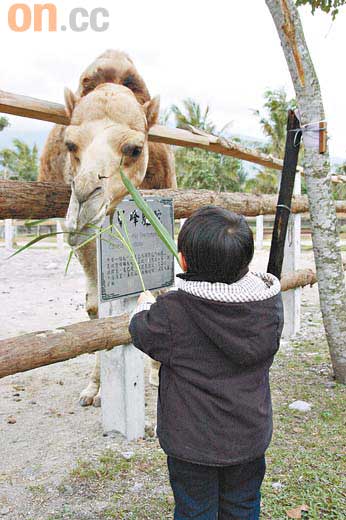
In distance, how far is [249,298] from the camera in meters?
1.67

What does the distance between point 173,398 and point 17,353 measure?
1037mm

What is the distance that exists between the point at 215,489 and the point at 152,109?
2.24 m

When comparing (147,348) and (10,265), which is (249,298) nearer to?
(147,348)

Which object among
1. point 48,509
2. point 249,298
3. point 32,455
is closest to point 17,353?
point 48,509

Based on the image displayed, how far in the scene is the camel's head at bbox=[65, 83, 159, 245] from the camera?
2412 millimetres

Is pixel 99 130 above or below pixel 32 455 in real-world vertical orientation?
above

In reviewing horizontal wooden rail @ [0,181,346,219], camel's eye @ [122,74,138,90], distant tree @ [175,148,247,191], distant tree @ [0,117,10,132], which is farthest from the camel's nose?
distant tree @ [175,148,247,191]

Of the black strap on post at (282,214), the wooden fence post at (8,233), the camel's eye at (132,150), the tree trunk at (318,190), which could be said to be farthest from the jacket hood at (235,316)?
the wooden fence post at (8,233)

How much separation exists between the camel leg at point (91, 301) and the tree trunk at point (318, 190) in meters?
1.76

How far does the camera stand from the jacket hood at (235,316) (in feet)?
5.37

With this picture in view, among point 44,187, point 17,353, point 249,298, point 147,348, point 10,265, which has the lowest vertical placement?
point 10,265

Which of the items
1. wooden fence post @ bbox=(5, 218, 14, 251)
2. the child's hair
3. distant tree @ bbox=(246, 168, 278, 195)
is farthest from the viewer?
distant tree @ bbox=(246, 168, 278, 195)

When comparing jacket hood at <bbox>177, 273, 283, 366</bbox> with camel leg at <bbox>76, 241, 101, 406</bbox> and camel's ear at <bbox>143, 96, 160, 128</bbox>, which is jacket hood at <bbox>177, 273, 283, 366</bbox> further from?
camel leg at <bbox>76, 241, 101, 406</bbox>

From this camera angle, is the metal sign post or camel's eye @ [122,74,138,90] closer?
the metal sign post
